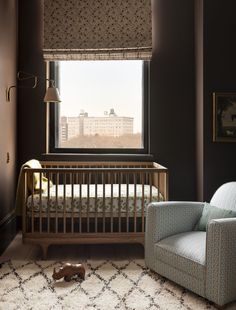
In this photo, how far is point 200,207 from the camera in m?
2.86

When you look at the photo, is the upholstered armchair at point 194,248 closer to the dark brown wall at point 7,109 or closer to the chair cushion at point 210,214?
the chair cushion at point 210,214

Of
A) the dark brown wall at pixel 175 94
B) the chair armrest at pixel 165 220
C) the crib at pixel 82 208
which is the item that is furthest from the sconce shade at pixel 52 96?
the chair armrest at pixel 165 220

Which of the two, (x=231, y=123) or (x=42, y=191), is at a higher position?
(x=231, y=123)

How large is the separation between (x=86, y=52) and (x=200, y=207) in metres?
2.17

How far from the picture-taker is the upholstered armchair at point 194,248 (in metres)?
2.18

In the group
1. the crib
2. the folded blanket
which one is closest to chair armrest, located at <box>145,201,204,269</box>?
the crib

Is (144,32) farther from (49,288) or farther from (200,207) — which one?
(49,288)

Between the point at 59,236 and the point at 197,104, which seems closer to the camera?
the point at 59,236

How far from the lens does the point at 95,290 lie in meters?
2.46

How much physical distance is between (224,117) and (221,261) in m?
1.95

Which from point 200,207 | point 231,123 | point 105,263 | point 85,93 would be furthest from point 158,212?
point 85,93

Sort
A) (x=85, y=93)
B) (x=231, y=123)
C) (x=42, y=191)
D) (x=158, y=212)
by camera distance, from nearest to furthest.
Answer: (x=158, y=212) < (x=42, y=191) < (x=231, y=123) < (x=85, y=93)

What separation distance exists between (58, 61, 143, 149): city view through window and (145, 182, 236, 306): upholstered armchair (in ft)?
5.40

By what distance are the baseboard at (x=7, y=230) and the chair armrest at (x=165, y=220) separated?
4.49 ft
